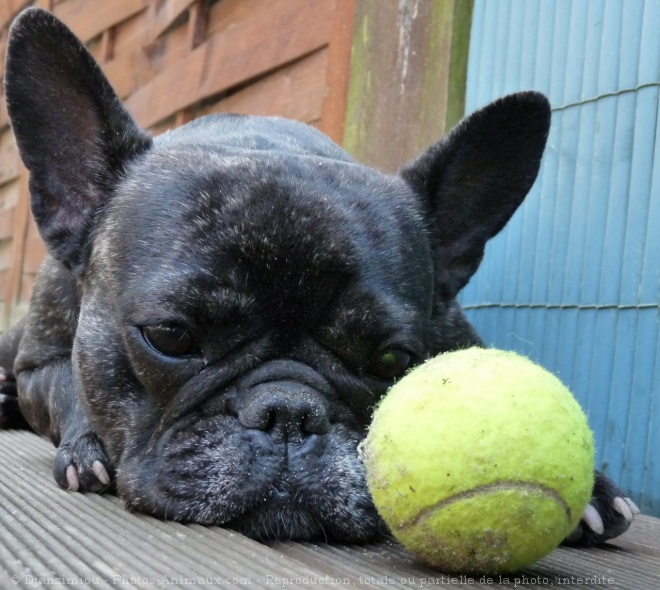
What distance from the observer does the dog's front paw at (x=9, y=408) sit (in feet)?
14.1

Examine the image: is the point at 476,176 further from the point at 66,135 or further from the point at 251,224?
the point at 66,135

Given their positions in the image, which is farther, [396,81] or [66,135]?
[396,81]

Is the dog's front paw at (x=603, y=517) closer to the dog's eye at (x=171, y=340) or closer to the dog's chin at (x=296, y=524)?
the dog's chin at (x=296, y=524)

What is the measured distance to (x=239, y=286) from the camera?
236cm

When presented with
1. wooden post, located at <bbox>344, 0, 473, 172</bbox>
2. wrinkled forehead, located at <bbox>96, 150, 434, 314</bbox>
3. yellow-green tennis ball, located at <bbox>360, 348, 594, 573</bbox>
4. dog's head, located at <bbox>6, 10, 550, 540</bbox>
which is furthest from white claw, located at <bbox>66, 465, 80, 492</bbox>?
wooden post, located at <bbox>344, 0, 473, 172</bbox>

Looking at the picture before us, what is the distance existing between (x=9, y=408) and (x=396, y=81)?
256 centimetres

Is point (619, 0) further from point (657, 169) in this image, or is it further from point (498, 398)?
point (498, 398)

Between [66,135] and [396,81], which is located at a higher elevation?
[396,81]

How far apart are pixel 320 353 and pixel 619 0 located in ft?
6.64

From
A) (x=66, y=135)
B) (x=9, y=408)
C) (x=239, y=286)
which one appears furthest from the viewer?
(x=9, y=408)

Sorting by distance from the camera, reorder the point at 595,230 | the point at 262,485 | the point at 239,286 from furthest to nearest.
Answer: the point at 595,230
the point at 239,286
the point at 262,485

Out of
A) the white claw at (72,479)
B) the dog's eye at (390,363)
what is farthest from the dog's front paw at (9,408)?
the dog's eye at (390,363)

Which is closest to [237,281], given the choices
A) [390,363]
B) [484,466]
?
[390,363]

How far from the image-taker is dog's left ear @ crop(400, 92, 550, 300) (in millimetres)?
3029
